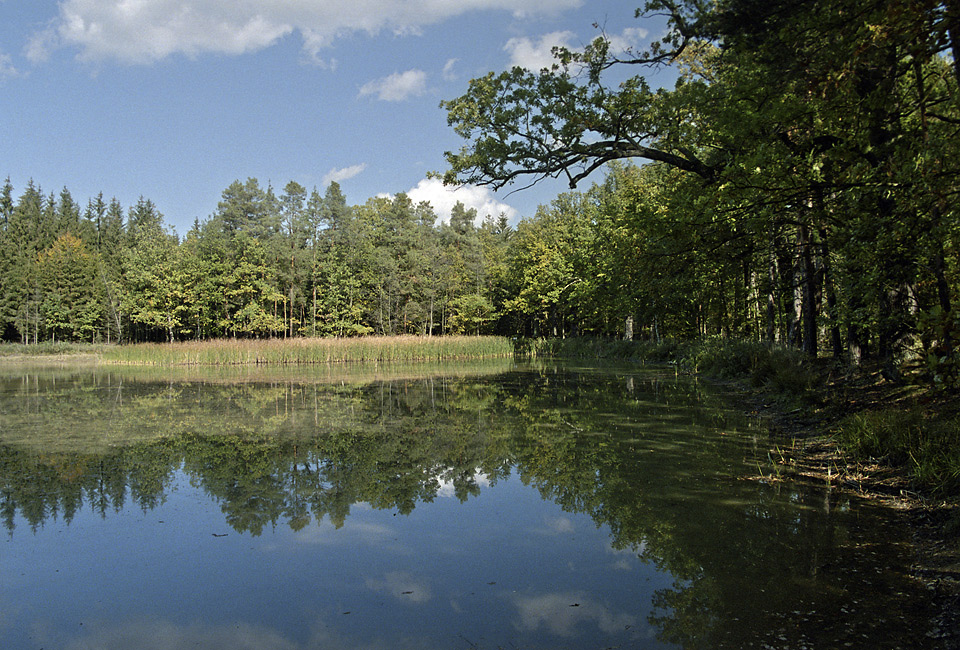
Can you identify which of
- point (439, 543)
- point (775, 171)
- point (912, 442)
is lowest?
point (439, 543)

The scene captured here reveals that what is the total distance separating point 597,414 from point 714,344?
9.46m

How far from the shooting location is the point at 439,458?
753cm

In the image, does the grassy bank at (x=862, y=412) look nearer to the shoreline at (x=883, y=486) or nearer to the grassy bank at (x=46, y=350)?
the shoreline at (x=883, y=486)

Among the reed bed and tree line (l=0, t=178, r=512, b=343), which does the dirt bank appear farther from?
tree line (l=0, t=178, r=512, b=343)

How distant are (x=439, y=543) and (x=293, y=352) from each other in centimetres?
2412

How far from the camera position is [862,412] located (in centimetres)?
710

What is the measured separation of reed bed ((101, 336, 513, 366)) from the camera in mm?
27391

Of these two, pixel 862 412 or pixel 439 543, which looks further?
pixel 862 412

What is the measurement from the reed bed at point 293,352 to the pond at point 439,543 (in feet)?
59.4

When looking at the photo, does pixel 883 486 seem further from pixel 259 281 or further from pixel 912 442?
pixel 259 281

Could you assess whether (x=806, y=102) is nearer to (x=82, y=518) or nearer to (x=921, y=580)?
(x=921, y=580)

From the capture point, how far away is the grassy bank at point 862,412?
195 inches

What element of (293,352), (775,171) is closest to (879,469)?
(775,171)

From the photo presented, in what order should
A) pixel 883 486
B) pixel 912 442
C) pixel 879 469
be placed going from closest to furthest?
pixel 883 486 → pixel 912 442 → pixel 879 469
